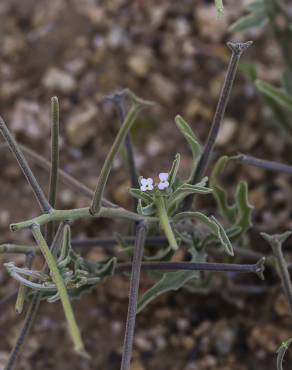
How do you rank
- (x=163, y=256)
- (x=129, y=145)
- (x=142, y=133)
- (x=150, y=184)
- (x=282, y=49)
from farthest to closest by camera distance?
(x=142, y=133) < (x=282, y=49) < (x=129, y=145) < (x=163, y=256) < (x=150, y=184)

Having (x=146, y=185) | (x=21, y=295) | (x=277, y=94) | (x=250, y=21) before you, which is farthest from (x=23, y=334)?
(x=250, y=21)

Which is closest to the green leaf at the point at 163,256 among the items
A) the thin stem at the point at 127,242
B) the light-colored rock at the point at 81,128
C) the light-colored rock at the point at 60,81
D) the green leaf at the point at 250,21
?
the thin stem at the point at 127,242

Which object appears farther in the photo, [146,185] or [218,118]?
[218,118]

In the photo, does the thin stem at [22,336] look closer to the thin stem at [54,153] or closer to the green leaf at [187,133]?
the thin stem at [54,153]

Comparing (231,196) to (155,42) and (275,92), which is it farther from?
(155,42)

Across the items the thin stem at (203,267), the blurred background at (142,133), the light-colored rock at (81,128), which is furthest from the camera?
the light-colored rock at (81,128)

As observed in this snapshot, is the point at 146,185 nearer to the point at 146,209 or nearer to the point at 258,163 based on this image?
the point at 146,209

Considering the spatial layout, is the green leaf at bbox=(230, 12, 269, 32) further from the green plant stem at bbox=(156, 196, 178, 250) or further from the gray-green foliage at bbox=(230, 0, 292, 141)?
the green plant stem at bbox=(156, 196, 178, 250)
